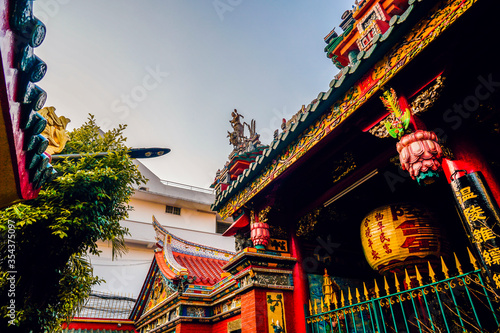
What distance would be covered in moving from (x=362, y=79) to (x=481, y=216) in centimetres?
208

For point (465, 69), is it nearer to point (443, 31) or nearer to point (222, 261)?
point (443, 31)

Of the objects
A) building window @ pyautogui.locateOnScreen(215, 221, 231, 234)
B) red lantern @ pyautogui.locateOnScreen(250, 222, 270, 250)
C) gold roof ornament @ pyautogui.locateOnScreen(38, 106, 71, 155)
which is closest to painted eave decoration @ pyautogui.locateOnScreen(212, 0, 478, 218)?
red lantern @ pyautogui.locateOnScreen(250, 222, 270, 250)

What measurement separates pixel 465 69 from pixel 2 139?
4.48m

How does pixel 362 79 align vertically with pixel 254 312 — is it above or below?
above

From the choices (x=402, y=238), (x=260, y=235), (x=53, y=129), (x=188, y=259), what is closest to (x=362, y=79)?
(x=402, y=238)

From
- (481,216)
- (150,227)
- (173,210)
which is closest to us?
(481,216)

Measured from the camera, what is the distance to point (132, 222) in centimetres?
2291

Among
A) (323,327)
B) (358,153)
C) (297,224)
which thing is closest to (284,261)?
(297,224)

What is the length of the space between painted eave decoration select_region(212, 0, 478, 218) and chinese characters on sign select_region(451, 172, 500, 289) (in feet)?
4.61

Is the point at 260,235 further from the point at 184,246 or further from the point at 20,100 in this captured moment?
the point at 184,246

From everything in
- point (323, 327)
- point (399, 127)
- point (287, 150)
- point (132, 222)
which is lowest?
point (323, 327)

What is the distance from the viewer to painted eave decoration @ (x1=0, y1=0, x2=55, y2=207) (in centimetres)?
235

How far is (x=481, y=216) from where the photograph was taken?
294 centimetres

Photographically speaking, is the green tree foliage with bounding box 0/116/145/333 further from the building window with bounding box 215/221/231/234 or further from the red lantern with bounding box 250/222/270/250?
the building window with bounding box 215/221/231/234
